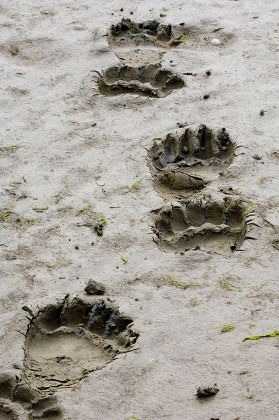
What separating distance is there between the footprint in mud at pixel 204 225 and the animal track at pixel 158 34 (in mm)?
1752

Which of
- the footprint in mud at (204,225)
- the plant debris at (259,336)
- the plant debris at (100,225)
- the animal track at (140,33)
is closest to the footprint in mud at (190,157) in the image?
the footprint in mud at (204,225)

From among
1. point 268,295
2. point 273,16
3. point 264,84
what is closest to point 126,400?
point 268,295

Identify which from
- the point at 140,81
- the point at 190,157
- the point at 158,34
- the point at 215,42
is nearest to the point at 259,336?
the point at 190,157

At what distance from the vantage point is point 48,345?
2832 mm

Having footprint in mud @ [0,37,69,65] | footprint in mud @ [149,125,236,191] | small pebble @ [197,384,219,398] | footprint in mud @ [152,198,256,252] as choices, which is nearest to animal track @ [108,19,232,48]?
footprint in mud @ [0,37,69,65]

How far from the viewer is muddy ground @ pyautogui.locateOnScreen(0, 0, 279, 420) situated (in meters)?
2.57

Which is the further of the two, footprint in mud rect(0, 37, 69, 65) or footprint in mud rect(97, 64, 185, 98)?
footprint in mud rect(0, 37, 69, 65)

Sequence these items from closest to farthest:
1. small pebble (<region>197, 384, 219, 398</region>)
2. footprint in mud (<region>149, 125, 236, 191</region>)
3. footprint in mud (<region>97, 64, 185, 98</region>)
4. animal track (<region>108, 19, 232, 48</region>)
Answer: small pebble (<region>197, 384, 219, 398</region>) → footprint in mud (<region>149, 125, 236, 191</region>) → footprint in mud (<region>97, 64, 185, 98</region>) → animal track (<region>108, 19, 232, 48</region>)

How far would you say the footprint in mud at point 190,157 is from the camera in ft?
11.9

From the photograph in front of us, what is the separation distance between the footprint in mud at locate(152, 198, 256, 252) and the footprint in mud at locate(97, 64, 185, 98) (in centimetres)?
112

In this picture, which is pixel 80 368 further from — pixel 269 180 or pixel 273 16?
pixel 273 16

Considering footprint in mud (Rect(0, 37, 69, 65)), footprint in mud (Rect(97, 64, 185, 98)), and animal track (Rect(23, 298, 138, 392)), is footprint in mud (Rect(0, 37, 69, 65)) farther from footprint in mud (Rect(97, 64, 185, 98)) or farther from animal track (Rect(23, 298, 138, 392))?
animal track (Rect(23, 298, 138, 392))

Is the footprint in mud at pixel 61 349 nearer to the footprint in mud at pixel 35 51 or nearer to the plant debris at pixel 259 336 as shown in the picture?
the plant debris at pixel 259 336

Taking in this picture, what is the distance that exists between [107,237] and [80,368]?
719 millimetres
